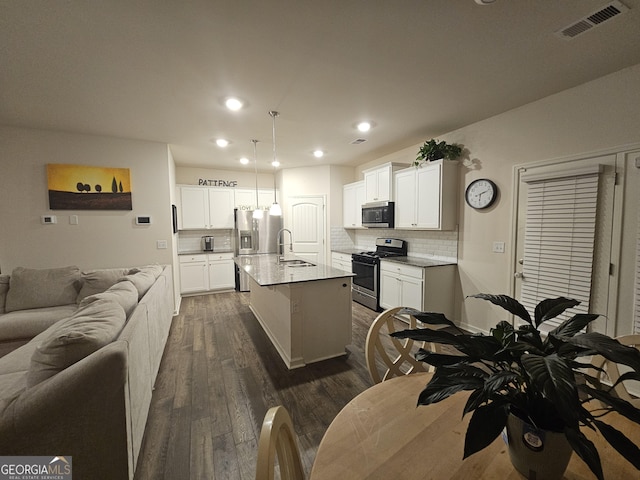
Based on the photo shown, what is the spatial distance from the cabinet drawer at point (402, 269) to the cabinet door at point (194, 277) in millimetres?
3551

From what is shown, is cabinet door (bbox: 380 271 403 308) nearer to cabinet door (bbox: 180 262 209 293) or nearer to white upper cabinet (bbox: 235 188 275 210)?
white upper cabinet (bbox: 235 188 275 210)

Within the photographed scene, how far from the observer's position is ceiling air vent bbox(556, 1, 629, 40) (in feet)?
5.13

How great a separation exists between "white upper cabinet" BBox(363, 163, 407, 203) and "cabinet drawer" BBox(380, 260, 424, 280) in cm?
109

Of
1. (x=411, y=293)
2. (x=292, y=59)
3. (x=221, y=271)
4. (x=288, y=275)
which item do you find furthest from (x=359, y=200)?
(x=292, y=59)

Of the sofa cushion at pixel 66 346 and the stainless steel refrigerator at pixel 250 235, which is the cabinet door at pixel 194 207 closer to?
the stainless steel refrigerator at pixel 250 235

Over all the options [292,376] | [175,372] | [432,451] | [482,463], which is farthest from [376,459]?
[175,372]

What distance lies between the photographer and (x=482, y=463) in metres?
0.78

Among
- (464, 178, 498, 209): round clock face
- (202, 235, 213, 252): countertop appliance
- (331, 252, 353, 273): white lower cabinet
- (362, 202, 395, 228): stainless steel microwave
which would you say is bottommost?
(331, 252, 353, 273): white lower cabinet

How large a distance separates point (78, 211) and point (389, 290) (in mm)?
4563

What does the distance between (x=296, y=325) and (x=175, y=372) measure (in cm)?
127

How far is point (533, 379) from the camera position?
1.71 ft

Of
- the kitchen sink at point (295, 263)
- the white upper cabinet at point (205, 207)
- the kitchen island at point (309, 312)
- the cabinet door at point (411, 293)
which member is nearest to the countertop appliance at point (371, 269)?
the cabinet door at point (411, 293)

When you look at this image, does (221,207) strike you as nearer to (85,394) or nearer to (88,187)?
(88,187)

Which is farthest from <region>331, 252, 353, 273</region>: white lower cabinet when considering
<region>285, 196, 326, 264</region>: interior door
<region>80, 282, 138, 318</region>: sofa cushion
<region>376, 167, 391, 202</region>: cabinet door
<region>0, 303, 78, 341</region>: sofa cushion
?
<region>0, 303, 78, 341</region>: sofa cushion
